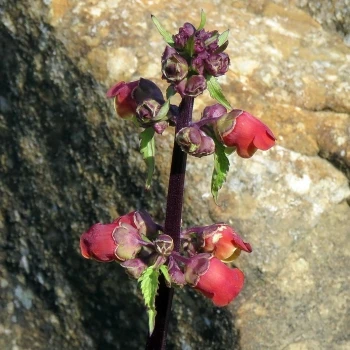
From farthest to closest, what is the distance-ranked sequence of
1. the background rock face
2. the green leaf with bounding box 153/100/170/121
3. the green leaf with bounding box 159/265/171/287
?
the background rock face
the green leaf with bounding box 159/265/171/287
the green leaf with bounding box 153/100/170/121

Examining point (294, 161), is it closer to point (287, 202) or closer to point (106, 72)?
point (287, 202)

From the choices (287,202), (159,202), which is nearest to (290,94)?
(287,202)

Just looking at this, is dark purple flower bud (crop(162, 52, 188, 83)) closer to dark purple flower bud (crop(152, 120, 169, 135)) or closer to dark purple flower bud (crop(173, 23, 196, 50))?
A: dark purple flower bud (crop(173, 23, 196, 50))

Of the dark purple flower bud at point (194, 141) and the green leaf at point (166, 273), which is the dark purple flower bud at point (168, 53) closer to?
the dark purple flower bud at point (194, 141)

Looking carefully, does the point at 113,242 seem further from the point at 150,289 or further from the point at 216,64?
the point at 216,64

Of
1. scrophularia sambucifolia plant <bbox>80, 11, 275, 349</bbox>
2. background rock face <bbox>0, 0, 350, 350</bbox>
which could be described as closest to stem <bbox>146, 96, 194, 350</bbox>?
scrophularia sambucifolia plant <bbox>80, 11, 275, 349</bbox>

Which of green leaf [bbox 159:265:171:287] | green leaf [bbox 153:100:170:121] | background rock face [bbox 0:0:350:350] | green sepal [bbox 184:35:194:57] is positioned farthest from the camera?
background rock face [bbox 0:0:350:350]

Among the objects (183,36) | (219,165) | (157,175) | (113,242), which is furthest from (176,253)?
(157,175)
